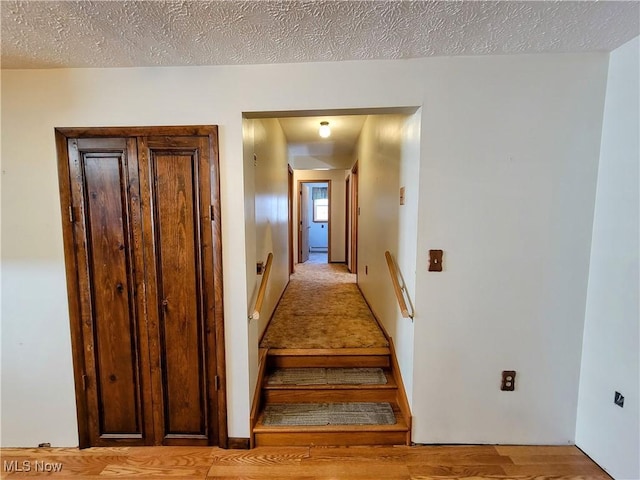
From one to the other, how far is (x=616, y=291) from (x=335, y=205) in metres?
5.02

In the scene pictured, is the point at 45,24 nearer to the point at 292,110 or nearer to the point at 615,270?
the point at 292,110

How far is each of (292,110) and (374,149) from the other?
5.10 feet

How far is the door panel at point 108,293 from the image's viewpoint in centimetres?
154

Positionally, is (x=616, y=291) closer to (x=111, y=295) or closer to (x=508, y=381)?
(x=508, y=381)

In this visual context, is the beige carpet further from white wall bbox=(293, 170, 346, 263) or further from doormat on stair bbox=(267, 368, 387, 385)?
white wall bbox=(293, 170, 346, 263)

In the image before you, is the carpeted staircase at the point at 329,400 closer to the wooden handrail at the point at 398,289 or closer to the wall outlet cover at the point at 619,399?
the wooden handrail at the point at 398,289

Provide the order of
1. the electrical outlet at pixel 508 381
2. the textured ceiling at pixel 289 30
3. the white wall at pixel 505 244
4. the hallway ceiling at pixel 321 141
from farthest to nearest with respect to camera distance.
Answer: the hallway ceiling at pixel 321 141 → the electrical outlet at pixel 508 381 → the white wall at pixel 505 244 → the textured ceiling at pixel 289 30

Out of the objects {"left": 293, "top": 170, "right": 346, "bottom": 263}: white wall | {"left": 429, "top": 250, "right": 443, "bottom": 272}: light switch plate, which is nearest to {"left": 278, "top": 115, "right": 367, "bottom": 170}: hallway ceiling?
{"left": 293, "top": 170, "right": 346, "bottom": 263}: white wall

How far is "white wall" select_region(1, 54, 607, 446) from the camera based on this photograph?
1484 millimetres

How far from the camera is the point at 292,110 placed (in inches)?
60.4

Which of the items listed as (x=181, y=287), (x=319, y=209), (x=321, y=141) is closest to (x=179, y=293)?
(x=181, y=287)

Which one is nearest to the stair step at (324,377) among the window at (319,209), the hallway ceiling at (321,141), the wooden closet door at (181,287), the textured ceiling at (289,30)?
the wooden closet door at (181,287)

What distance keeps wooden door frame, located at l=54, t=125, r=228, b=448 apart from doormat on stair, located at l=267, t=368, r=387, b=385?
1.55ft

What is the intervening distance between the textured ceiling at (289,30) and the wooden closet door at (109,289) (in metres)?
0.48
